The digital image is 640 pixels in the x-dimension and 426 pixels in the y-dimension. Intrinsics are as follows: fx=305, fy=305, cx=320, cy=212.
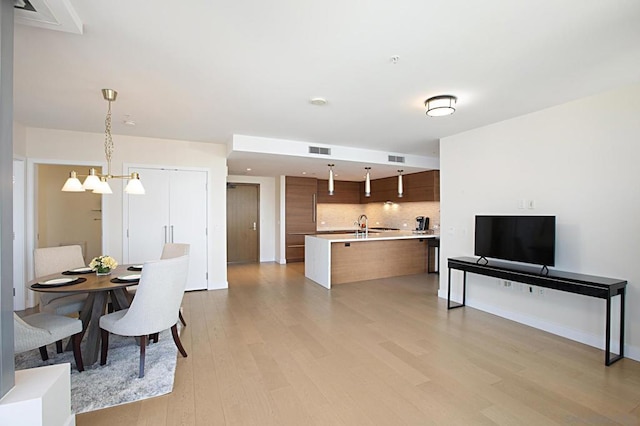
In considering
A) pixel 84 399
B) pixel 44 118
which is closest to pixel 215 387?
pixel 84 399

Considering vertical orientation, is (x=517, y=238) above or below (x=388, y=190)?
below

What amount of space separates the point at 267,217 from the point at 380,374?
670 cm

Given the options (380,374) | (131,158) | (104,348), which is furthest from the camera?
(131,158)

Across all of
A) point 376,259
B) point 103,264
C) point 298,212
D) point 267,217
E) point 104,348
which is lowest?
point 104,348

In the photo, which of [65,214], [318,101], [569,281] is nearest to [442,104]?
[318,101]

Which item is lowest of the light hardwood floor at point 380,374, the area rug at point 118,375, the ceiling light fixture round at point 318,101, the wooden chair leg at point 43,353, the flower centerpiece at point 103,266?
the area rug at point 118,375

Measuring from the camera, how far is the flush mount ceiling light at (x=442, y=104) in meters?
3.24

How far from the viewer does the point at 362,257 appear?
627cm

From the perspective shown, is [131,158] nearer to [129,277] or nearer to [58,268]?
[58,268]

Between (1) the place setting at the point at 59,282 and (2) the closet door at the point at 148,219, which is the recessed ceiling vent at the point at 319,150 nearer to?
(2) the closet door at the point at 148,219

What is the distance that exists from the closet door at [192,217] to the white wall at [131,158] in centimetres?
12

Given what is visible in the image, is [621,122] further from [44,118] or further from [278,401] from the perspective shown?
[44,118]

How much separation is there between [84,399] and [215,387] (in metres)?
0.94

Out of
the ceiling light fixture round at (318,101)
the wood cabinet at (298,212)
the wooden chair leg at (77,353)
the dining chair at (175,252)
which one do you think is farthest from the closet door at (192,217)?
the wood cabinet at (298,212)
